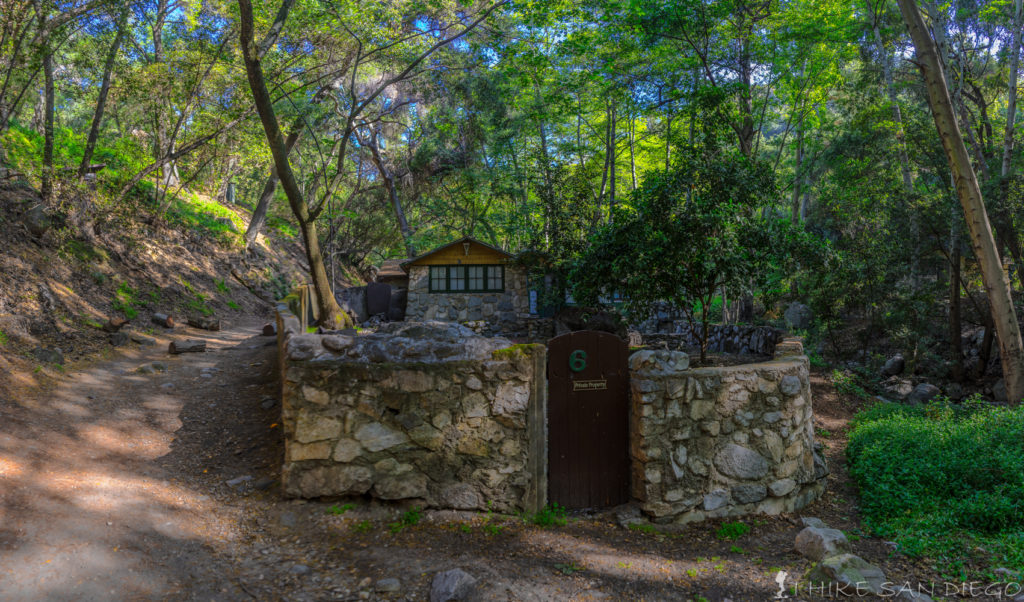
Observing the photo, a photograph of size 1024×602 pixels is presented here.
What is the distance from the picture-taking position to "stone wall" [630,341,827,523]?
16.8ft

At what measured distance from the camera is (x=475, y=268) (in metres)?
17.1

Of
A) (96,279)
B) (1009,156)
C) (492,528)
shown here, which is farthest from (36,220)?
(1009,156)

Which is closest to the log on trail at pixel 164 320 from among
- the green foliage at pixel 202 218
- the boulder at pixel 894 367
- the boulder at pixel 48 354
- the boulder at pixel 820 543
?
the boulder at pixel 48 354

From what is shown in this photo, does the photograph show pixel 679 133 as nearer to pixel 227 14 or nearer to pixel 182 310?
pixel 227 14

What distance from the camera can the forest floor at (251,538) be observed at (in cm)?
343

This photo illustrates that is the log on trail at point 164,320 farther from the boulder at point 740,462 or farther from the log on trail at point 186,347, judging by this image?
the boulder at point 740,462

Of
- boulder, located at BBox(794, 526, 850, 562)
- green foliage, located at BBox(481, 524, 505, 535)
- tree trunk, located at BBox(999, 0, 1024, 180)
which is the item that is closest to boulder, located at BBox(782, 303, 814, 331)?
tree trunk, located at BBox(999, 0, 1024, 180)

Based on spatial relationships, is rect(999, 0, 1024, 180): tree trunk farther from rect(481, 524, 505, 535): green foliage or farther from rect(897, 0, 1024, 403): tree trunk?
rect(481, 524, 505, 535): green foliage

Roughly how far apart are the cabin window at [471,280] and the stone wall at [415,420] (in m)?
12.1

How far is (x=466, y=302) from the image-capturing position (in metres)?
17.0

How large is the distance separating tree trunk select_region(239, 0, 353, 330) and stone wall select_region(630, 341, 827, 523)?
24.4 ft

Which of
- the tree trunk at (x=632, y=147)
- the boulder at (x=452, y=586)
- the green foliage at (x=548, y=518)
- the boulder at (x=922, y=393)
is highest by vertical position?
the tree trunk at (x=632, y=147)

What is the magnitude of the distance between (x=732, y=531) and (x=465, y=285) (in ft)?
42.4

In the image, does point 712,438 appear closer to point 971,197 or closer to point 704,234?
point 704,234
